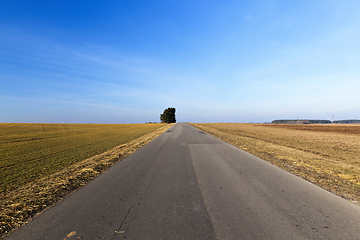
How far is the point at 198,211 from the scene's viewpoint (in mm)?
3479

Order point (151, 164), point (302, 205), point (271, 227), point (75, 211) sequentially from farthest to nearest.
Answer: point (151, 164)
point (302, 205)
point (75, 211)
point (271, 227)

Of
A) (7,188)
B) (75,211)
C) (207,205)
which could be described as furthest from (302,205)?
(7,188)

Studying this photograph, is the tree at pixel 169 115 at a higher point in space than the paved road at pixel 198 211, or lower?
higher

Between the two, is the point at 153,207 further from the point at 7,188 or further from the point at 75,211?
the point at 7,188

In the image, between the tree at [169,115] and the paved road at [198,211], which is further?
the tree at [169,115]

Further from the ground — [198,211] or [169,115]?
[169,115]

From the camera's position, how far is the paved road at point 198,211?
283cm

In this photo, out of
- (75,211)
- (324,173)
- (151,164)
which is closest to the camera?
(75,211)

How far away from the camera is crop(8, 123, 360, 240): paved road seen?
2828mm

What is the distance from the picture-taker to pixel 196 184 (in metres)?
5.05

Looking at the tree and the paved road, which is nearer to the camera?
the paved road

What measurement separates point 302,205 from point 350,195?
203cm

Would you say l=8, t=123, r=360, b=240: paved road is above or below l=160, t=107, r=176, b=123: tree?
below

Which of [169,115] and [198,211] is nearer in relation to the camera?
[198,211]
